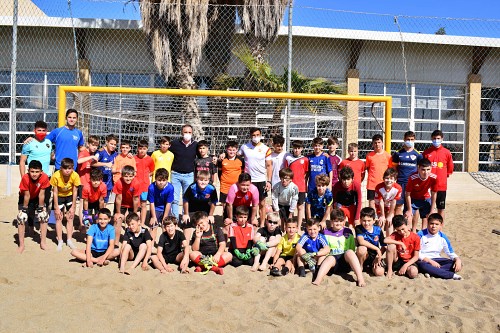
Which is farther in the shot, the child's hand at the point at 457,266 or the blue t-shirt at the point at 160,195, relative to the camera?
the blue t-shirt at the point at 160,195

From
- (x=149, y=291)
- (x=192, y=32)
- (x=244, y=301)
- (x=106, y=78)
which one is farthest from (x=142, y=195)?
(x=106, y=78)

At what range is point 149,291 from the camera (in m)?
4.52

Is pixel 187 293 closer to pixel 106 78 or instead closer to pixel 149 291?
pixel 149 291

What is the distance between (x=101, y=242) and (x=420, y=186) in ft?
13.6

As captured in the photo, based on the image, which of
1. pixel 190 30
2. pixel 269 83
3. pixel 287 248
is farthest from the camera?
pixel 269 83

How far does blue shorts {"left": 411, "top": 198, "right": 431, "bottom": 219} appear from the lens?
6656 mm

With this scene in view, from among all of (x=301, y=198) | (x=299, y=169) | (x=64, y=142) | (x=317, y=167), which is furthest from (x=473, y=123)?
(x=64, y=142)

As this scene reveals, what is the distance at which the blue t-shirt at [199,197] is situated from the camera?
6371 mm

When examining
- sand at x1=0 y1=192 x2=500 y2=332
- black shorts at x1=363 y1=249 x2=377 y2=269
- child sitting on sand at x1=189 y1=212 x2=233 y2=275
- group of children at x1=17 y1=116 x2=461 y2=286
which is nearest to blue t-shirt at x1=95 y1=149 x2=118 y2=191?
group of children at x1=17 y1=116 x2=461 y2=286

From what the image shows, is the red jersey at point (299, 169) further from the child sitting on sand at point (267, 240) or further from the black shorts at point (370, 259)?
the black shorts at point (370, 259)

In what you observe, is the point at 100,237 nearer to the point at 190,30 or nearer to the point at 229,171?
the point at 229,171

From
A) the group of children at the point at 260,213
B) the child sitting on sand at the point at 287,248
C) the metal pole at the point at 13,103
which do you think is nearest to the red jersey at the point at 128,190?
the group of children at the point at 260,213

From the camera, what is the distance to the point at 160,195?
6367 millimetres

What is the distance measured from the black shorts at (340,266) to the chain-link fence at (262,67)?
4284mm
